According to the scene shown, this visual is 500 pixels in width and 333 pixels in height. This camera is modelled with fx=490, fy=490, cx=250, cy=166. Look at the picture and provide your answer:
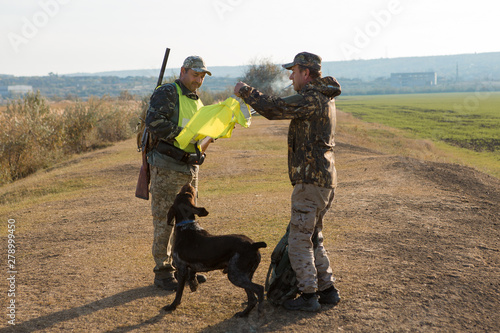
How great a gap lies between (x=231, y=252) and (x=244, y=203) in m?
6.48

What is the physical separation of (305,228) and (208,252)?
1008 mm

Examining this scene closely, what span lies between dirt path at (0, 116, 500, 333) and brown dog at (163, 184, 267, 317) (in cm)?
45

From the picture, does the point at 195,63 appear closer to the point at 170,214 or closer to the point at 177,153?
the point at 177,153

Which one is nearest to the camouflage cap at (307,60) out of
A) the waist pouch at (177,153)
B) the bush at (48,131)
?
the waist pouch at (177,153)

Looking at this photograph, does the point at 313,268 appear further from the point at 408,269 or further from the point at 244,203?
the point at 244,203

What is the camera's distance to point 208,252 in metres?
4.93

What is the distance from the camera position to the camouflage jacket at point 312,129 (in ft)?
15.5

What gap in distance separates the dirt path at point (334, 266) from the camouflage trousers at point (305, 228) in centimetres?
44

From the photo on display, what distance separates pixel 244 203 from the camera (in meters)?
11.4

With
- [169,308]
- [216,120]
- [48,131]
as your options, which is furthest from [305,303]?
[48,131]

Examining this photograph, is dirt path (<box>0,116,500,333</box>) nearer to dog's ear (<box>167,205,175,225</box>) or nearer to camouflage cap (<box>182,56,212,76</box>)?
dog's ear (<box>167,205,175,225</box>)

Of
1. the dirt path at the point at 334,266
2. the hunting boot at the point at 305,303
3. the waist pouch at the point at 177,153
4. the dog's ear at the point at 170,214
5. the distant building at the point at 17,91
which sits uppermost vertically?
the distant building at the point at 17,91

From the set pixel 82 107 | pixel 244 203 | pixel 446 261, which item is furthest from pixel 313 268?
pixel 82 107

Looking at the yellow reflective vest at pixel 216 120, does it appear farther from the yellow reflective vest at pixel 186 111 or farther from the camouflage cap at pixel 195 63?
the camouflage cap at pixel 195 63
